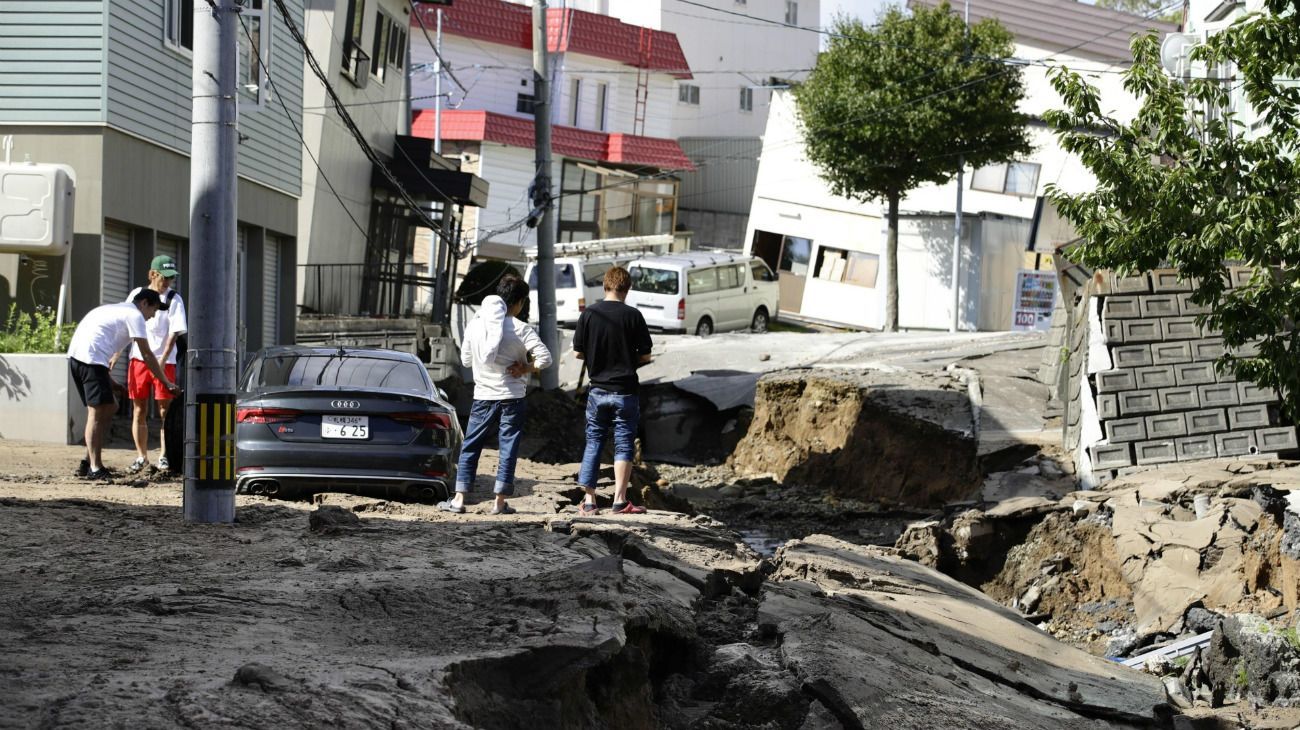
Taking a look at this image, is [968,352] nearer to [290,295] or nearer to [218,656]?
[290,295]

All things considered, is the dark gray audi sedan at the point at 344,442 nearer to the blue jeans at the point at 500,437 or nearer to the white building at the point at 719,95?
the blue jeans at the point at 500,437

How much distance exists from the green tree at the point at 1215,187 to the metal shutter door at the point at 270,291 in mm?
14214

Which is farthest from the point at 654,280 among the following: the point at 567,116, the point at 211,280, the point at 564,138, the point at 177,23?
the point at 211,280

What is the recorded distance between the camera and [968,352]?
24.5 meters

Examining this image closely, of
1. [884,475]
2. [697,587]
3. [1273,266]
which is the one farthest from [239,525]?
[884,475]

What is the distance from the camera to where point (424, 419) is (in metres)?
11.1

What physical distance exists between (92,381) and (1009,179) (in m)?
35.6

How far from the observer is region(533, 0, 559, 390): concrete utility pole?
23625 mm

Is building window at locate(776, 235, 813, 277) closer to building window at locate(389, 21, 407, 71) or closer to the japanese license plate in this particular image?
building window at locate(389, 21, 407, 71)

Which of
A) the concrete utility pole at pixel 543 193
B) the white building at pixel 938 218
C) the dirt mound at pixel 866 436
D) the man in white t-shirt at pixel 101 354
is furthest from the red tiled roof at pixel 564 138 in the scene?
the man in white t-shirt at pixel 101 354

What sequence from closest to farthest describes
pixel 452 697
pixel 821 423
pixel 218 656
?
1. pixel 452 697
2. pixel 218 656
3. pixel 821 423

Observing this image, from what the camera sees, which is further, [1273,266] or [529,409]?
[529,409]

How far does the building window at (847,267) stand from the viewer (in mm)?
43344

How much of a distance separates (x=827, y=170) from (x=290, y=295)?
19519 millimetres
